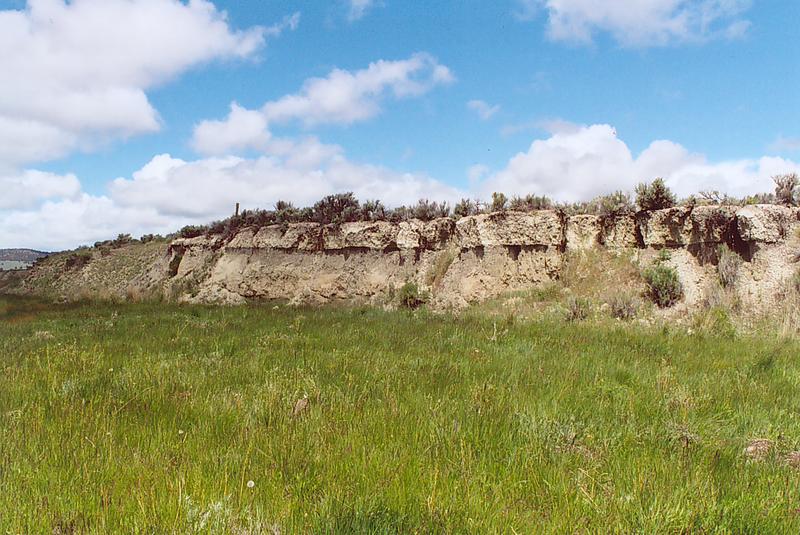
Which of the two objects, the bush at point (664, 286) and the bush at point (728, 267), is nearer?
the bush at point (728, 267)

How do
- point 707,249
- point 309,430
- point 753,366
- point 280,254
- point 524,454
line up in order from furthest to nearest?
point 280,254, point 707,249, point 753,366, point 309,430, point 524,454

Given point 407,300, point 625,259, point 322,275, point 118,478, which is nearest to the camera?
point 118,478

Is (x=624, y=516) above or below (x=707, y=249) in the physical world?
below

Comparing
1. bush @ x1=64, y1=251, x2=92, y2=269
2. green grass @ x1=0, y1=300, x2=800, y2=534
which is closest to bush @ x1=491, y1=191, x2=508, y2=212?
green grass @ x1=0, y1=300, x2=800, y2=534

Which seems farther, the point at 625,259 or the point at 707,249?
the point at 625,259

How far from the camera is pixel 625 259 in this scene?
18250 millimetres

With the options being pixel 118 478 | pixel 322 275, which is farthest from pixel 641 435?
pixel 322 275

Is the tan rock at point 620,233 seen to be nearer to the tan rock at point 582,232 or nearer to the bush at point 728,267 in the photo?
the tan rock at point 582,232

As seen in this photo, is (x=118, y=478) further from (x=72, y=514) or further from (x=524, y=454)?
(x=524, y=454)

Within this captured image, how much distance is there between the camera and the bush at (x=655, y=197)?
59.7 ft

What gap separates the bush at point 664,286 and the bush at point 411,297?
898 centimetres

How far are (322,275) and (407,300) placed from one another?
21.5 ft

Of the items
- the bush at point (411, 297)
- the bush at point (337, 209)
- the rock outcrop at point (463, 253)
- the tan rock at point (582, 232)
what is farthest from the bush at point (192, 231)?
the tan rock at point (582, 232)

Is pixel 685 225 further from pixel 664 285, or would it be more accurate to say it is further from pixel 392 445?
pixel 392 445
